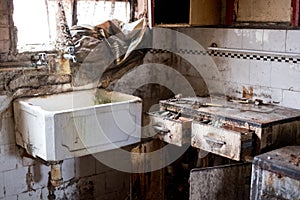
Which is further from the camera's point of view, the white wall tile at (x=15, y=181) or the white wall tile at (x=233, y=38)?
the white wall tile at (x=233, y=38)

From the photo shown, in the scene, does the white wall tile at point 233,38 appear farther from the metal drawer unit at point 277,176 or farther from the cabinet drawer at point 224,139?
the metal drawer unit at point 277,176

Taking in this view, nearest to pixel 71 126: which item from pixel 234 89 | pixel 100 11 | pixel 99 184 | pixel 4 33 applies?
pixel 4 33

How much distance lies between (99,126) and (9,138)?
2.21ft

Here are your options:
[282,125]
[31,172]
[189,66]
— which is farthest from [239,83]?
[31,172]

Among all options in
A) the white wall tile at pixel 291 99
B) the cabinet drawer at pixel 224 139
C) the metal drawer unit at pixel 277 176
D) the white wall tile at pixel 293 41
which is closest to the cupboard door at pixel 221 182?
the cabinet drawer at pixel 224 139

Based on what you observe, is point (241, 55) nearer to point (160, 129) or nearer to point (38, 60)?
point (160, 129)

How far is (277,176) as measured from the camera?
210 centimetres

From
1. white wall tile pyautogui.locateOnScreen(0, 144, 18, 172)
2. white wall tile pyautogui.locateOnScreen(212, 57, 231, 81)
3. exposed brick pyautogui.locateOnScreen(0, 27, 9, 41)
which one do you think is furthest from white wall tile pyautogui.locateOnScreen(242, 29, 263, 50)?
white wall tile pyautogui.locateOnScreen(0, 144, 18, 172)

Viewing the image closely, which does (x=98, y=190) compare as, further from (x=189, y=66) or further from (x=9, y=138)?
(x=189, y=66)

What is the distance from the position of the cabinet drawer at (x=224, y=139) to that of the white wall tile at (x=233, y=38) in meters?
0.91

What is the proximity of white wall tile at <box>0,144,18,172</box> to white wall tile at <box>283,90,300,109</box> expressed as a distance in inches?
76.2

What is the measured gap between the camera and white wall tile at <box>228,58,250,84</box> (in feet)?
10.4

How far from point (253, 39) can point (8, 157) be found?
1.96m

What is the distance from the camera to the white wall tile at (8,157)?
2.84 m
